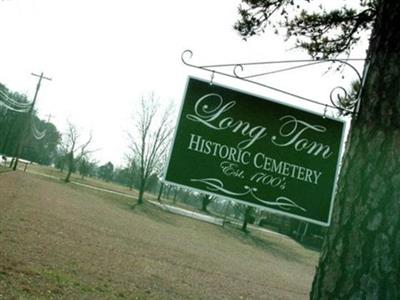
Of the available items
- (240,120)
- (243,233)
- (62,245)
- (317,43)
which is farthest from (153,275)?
(243,233)

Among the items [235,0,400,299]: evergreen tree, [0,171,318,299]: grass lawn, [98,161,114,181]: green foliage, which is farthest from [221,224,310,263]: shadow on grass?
[98,161,114,181]: green foliage

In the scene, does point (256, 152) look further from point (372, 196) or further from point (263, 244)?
point (263, 244)

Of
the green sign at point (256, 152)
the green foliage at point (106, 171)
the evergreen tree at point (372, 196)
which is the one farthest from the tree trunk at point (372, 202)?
the green foliage at point (106, 171)

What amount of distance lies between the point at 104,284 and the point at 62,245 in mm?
3537

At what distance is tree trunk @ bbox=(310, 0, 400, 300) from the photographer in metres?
2.01

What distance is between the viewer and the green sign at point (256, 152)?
3.19 meters

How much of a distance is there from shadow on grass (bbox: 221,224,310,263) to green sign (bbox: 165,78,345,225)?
28.8m

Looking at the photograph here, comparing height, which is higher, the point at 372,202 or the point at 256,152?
the point at 256,152

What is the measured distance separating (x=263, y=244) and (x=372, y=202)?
3429cm

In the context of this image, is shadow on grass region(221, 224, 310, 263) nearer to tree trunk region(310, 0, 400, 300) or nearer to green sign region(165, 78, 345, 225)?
green sign region(165, 78, 345, 225)

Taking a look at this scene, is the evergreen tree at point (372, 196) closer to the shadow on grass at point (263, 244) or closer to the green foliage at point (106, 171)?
the shadow on grass at point (263, 244)

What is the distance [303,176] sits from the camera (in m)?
3.33

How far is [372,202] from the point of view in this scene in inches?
81.0

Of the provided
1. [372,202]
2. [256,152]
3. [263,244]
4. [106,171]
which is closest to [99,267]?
[256,152]
